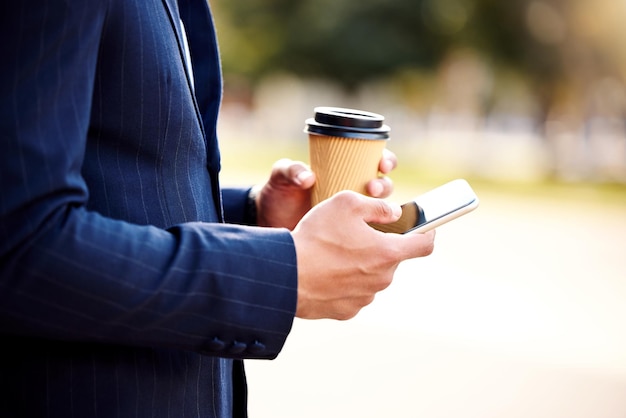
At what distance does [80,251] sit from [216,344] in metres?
0.26

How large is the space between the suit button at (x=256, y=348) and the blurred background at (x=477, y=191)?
3.61 m

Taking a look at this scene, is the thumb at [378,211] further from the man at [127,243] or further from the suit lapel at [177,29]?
the suit lapel at [177,29]

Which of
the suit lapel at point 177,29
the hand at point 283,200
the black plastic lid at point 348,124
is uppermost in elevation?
the suit lapel at point 177,29

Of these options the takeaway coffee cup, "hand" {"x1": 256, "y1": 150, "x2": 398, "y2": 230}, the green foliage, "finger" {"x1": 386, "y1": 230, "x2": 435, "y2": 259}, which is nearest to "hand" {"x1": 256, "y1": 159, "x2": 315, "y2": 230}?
"hand" {"x1": 256, "y1": 150, "x2": 398, "y2": 230}

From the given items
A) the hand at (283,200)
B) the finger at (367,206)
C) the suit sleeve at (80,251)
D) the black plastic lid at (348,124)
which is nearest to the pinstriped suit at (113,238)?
the suit sleeve at (80,251)

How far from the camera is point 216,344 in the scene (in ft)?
4.36

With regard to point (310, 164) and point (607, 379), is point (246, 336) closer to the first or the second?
point (310, 164)

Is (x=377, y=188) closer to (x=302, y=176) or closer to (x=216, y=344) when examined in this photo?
(x=302, y=176)

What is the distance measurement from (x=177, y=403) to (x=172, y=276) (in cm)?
34

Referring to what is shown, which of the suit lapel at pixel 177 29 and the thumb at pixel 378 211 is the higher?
the suit lapel at pixel 177 29

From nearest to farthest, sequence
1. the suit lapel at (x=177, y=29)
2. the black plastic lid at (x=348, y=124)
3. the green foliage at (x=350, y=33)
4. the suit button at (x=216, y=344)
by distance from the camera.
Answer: the suit button at (x=216, y=344) → the suit lapel at (x=177, y=29) → the black plastic lid at (x=348, y=124) → the green foliage at (x=350, y=33)

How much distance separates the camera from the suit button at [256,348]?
1361 mm

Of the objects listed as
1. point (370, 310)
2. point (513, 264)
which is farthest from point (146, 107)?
point (513, 264)

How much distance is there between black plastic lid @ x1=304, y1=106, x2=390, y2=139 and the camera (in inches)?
68.4
